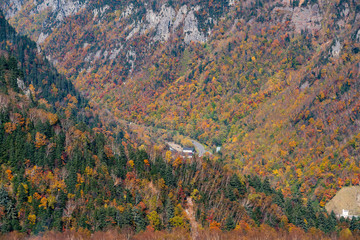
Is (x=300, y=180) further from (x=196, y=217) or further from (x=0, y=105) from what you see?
(x=0, y=105)

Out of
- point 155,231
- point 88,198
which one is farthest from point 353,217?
point 88,198

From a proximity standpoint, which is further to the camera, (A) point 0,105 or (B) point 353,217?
(B) point 353,217

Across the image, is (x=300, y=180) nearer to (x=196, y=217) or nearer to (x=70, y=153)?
(x=196, y=217)

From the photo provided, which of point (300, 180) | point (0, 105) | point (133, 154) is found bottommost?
point (300, 180)

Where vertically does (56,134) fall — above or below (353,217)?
above

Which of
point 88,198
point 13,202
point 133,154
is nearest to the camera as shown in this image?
point 13,202

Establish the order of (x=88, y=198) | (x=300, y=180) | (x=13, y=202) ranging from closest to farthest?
1. (x=13, y=202)
2. (x=88, y=198)
3. (x=300, y=180)

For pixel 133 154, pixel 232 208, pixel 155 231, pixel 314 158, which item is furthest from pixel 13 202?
pixel 314 158
